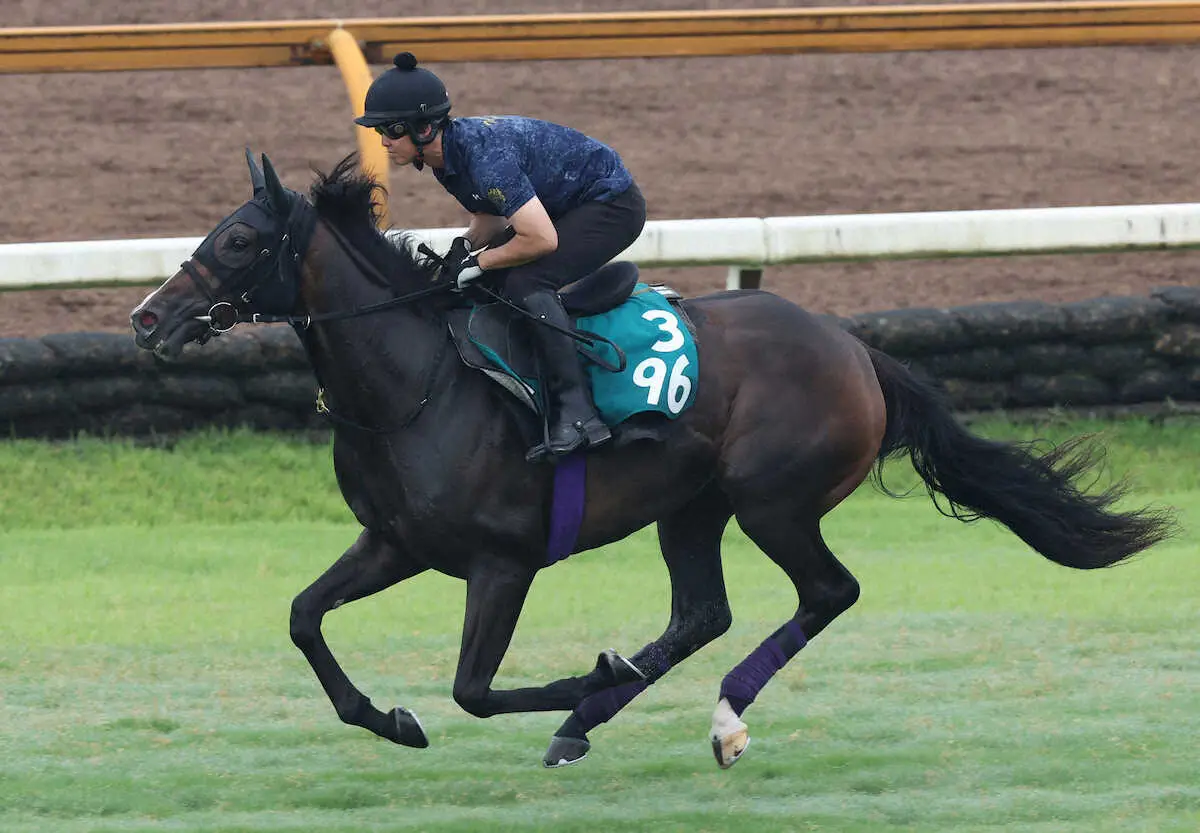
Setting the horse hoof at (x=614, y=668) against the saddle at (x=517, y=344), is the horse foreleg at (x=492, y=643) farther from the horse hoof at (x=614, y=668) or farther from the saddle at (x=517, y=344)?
the saddle at (x=517, y=344)

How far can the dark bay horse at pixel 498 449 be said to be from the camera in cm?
540

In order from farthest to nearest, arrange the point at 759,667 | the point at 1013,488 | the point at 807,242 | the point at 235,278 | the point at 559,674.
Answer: the point at 807,242, the point at 559,674, the point at 1013,488, the point at 759,667, the point at 235,278

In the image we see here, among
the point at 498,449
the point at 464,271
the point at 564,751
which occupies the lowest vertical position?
the point at 564,751

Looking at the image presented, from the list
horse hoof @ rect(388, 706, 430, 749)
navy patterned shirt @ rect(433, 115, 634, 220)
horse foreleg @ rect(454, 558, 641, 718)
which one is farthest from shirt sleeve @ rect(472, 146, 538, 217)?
horse hoof @ rect(388, 706, 430, 749)

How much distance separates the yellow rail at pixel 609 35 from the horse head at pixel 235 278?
4.39 metres

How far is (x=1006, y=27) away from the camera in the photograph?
33.8ft

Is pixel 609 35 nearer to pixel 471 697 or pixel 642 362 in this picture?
pixel 642 362

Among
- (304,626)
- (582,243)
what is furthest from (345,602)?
(582,243)

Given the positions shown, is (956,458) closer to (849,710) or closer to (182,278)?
(849,710)

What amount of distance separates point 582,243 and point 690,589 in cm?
114

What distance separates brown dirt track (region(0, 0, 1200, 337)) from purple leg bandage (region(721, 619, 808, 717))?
19.6 ft

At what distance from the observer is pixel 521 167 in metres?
5.63

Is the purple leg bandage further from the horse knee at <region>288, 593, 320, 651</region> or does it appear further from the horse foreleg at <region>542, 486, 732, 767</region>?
the horse knee at <region>288, 593, 320, 651</region>

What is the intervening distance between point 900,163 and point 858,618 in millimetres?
6324
